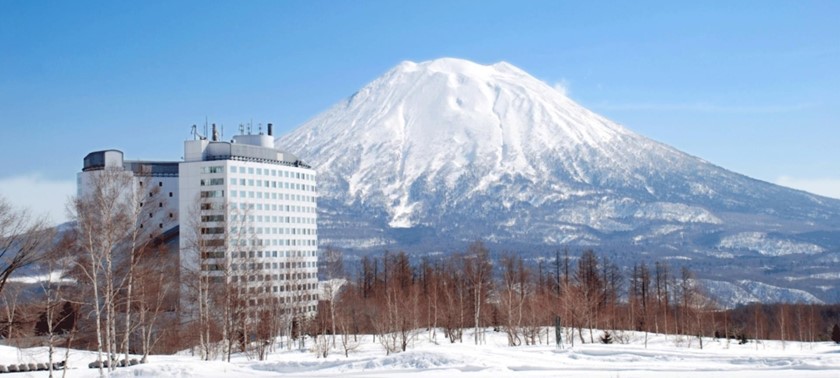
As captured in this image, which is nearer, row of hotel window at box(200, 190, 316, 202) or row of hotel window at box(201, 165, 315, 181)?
row of hotel window at box(200, 190, 316, 202)

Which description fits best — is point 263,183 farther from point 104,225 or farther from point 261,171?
point 104,225

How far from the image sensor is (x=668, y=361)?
40.9 metres

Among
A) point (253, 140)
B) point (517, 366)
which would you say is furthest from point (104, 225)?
point (253, 140)

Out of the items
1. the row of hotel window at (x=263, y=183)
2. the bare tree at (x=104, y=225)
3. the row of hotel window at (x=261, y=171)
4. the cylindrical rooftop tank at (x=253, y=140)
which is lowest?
the bare tree at (x=104, y=225)

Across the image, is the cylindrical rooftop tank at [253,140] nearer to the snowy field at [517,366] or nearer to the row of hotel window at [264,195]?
the row of hotel window at [264,195]

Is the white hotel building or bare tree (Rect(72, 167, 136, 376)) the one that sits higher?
the white hotel building

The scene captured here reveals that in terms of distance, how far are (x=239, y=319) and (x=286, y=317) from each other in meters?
26.0

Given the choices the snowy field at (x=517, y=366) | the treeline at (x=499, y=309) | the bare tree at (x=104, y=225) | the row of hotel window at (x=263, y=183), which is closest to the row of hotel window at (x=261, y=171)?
the row of hotel window at (x=263, y=183)

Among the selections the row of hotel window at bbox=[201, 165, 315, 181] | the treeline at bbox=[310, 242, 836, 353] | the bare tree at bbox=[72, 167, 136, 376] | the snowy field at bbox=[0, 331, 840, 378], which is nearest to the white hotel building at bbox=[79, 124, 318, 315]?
the row of hotel window at bbox=[201, 165, 315, 181]

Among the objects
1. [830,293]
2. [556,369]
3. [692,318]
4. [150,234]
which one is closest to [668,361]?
[556,369]

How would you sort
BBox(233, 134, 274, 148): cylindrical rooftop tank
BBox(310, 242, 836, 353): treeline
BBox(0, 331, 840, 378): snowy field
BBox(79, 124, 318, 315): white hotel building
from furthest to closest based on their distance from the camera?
BBox(233, 134, 274, 148): cylindrical rooftop tank, BBox(79, 124, 318, 315): white hotel building, BBox(310, 242, 836, 353): treeline, BBox(0, 331, 840, 378): snowy field

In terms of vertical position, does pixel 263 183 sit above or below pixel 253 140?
below

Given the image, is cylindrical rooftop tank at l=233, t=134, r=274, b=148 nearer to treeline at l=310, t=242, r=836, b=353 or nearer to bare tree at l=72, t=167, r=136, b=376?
treeline at l=310, t=242, r=836, b=353

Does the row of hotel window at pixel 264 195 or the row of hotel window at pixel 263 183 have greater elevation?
the row of hotel window at pixel 263 183
